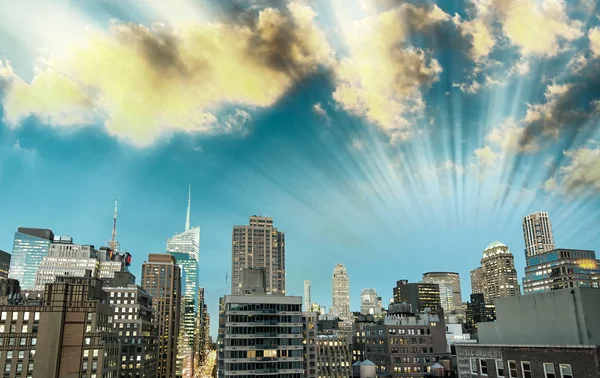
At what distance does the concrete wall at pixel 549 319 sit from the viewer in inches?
1481

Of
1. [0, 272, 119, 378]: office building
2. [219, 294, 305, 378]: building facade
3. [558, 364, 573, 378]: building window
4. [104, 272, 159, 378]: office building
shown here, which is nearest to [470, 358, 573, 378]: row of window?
[558, 364, 573, 378]: building window

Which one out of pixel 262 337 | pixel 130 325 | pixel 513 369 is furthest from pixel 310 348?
pixel 513 369

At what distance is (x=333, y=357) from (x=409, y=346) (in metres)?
39.6

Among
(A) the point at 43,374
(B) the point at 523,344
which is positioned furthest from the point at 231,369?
(B) the point at 523,344

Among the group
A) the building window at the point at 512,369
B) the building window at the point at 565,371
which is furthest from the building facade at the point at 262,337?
the building window at the point at 565,371

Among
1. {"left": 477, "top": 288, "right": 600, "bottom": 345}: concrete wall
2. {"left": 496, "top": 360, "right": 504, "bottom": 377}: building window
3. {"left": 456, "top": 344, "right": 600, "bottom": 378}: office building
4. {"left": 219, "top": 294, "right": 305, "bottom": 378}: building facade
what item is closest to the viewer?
{"left": 456, "top": 344, "right": 600, "bottom": 378}: office building

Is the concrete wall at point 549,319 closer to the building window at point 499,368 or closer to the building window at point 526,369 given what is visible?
the building window at point 499,368

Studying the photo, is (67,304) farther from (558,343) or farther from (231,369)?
(558,343)

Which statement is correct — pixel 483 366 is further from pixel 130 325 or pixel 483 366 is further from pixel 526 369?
pixel 130 325

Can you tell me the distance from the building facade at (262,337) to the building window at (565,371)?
8239 centimetres

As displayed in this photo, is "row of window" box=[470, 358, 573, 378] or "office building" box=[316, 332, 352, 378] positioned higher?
"row of window" box=[470, 358, 573, 378]

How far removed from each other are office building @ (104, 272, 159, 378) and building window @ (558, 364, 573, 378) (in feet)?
525

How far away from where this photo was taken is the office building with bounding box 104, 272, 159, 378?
169 metres

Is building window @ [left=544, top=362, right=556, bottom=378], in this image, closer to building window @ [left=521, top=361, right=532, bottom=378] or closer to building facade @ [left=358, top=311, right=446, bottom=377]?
building window @ [left=521, top=361, right=532, bottom=378]
